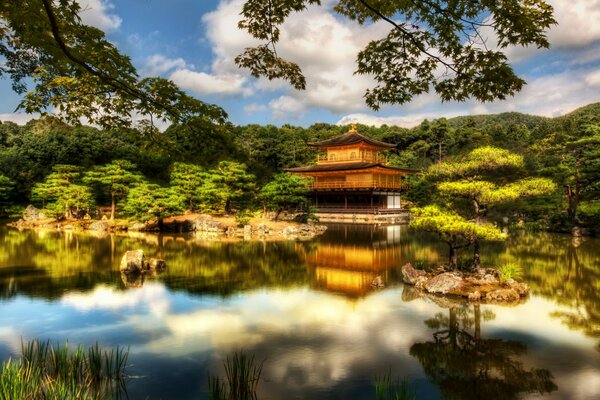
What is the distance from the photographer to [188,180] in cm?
3170

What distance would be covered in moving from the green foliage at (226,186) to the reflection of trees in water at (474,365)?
75.0 feet

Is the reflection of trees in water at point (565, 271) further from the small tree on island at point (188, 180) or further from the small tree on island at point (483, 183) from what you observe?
the small tree on island at point (188, 180)

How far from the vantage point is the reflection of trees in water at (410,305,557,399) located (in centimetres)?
602

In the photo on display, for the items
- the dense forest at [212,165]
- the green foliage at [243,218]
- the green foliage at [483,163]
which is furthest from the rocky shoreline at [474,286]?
the green foliage at [243,218]

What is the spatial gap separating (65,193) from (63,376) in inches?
1174

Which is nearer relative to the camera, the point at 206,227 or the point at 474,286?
the point at 474,286

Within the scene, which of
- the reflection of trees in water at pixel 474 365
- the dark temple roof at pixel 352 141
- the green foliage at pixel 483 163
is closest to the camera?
the reflection of trees in water at pixel 474 365

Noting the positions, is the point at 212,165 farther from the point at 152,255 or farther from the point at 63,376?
the point at 152,255

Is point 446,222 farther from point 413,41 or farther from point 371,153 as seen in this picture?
point 371,153

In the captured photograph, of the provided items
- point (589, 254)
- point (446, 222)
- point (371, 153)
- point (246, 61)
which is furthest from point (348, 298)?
point (371, 153)

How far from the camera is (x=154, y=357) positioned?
7242 millimetres

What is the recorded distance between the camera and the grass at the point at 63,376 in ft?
14.0

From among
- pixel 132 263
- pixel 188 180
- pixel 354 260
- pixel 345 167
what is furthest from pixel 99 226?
pixel 345 167

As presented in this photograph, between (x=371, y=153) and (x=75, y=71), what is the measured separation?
115 ft
